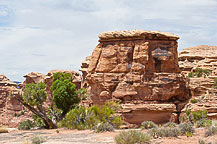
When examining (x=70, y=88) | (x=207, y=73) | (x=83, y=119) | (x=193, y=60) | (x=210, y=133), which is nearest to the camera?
(x=210, y=133)

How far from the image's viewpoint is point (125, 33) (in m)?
35.5

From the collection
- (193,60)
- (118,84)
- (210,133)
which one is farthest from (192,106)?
(193,60)

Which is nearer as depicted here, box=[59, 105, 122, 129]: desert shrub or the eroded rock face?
box=[59, 105, 122, 129]: desert shrub

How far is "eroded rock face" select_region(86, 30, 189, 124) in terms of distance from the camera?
34.6 m

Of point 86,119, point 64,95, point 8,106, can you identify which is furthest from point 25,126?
point 8,106

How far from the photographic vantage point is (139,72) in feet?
114

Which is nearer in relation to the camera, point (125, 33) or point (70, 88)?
point (70, 88)

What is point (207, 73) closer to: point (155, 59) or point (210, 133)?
point (155, 59)

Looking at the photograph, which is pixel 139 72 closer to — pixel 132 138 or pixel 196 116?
pixel 196 116

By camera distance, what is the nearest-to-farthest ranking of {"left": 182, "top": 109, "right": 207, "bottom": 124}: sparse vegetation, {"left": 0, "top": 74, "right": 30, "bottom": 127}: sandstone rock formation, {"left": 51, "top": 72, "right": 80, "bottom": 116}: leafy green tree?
1. {"left": 182, "top": 109, "right": 207, "bottom": 124}: sparse vegetation
2. {"left": 51, "top": 72, "right": 80, "bottom": 116}: leafy green tree
3. {"left": 0, "top": 74, "right": 30, "bottom": 127}: sandstone rock formation

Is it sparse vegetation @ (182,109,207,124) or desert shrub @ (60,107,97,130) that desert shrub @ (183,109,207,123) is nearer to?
sparse vegetation @ (182,109,207,124)

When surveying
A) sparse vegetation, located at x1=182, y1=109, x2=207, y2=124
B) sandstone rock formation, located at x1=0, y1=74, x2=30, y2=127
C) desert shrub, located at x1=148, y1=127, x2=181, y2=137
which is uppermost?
desert shrub, located at x1=148, y1=127, x2=181, y2=137

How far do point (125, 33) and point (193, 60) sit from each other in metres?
29.6

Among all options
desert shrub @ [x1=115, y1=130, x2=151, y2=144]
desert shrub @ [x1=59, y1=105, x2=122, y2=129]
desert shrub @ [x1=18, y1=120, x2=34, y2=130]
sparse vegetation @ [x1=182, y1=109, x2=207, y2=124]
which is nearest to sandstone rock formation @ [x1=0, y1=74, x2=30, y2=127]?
desert shrub @ [x1=18, y1=120, x2=34, y2=130]
